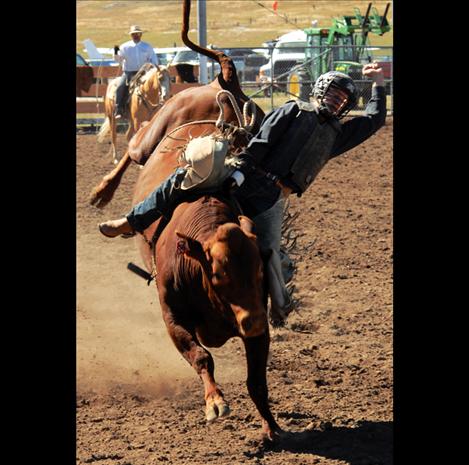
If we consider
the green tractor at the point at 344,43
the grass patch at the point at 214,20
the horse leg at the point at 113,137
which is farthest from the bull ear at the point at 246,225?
the grass patch at the point at 214,20

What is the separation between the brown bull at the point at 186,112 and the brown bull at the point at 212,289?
1232 mm

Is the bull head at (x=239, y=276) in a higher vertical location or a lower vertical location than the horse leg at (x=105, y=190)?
higher

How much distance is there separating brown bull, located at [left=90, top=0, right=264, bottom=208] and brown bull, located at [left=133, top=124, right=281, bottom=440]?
4.04 feet

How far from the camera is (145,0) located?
255 feet

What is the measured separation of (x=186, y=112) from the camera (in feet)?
21.8

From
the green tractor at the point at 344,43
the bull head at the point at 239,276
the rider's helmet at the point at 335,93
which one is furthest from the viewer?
the green tractor at the point at 344,43

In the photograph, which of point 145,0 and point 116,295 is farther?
point 145,0

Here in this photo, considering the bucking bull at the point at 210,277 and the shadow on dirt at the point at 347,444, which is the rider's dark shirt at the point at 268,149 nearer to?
Answer: the bucking bull at the point at 210,277

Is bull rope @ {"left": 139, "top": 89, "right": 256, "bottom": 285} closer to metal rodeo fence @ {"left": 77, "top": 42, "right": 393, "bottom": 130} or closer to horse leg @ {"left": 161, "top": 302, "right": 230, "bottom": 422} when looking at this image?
horse leg @ {"left": 161, "top": 302, "right": 230, "bottom": 422}

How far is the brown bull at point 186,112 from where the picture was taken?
652 cm

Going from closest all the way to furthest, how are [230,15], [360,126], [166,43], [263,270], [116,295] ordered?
[263,270] < [360,126] < [116,295] < [166,43] < [230,15]

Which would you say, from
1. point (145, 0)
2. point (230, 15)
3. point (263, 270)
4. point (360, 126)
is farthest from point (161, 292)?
point (145, 0)
